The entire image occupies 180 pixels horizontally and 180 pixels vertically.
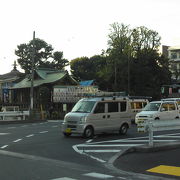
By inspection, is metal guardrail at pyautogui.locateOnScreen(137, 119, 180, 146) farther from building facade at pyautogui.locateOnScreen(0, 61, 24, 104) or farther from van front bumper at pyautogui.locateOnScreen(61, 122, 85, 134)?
building facade at pyautogui.locateOnScreen(0, 61, 24, 104)

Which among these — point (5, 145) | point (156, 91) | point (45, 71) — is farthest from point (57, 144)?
point (156, 91)

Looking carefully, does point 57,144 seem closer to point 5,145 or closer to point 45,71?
point 5,145

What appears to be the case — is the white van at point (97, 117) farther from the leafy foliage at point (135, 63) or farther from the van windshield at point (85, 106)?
the leafy foliage at point (135, 63)

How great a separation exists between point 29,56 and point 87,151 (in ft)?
239

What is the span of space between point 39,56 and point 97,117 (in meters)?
67.7

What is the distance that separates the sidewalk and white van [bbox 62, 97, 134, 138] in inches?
200

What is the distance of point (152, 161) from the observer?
1045 centimetres

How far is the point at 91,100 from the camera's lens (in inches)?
712

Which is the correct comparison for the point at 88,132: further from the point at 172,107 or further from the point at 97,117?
the point at 172,107

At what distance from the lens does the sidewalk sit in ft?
29.2

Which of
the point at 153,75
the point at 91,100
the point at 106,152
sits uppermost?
the point at 153,75

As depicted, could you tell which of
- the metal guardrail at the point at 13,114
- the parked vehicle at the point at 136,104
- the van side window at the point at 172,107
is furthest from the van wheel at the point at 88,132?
the metal guardrail at the point at 13,114

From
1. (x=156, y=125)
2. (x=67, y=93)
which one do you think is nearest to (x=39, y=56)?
(x=67, y=93)

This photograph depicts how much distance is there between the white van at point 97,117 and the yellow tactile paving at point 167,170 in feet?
25.4
